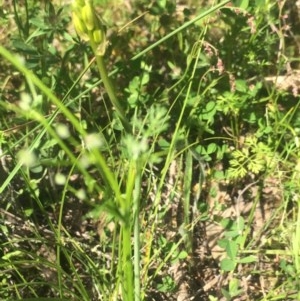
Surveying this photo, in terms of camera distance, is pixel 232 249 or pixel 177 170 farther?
pixel 177 170

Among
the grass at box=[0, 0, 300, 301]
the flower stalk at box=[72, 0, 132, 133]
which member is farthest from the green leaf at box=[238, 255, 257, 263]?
the flower stalk at box=[72, 0, 132, 133]

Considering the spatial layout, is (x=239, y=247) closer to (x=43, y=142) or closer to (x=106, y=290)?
(x=106, y=290)

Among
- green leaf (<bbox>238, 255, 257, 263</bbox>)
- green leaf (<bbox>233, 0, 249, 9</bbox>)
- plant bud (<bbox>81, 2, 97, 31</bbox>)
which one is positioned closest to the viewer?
plant bud (<bbox>81, 2, 97, 31</bbox>)

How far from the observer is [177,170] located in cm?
164

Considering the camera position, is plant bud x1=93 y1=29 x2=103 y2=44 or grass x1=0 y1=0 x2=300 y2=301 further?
grass x1=0 y1=0 x2=300 y2=301

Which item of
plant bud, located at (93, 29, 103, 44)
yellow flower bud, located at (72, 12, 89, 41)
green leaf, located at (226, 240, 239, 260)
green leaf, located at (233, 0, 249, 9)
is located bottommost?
green leaf, located at (226, 240, 239, 260)

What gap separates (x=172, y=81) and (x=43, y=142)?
1.67 ft

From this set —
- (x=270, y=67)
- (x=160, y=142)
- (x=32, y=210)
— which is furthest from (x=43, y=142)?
(x=270, y=67)

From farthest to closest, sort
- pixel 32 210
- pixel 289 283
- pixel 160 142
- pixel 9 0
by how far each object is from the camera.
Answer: pixel 9 0, pixel 160 142, pixel 32 210, pixel 289 283

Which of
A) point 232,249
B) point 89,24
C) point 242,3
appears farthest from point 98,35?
point 242,3

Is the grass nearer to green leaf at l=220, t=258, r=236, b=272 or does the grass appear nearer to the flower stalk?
green leaf at l=220, t=258, r=236, b=272

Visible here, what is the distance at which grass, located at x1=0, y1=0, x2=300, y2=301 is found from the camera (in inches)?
57.1

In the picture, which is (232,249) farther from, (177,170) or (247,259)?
(177,170)

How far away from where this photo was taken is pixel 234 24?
1.68 metres
